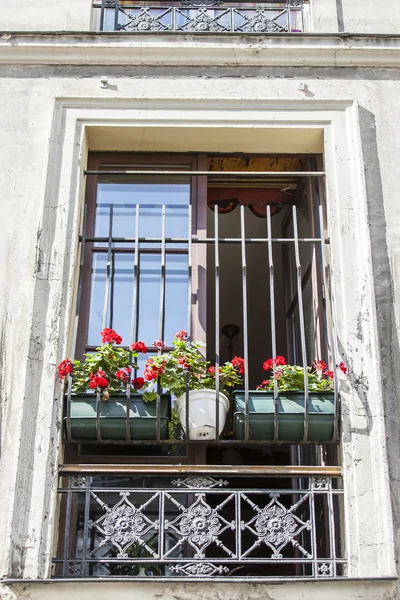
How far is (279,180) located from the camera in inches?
312

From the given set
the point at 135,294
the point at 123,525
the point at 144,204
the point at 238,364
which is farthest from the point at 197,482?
the point at 144,204

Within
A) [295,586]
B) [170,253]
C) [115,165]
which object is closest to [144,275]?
[170,253]

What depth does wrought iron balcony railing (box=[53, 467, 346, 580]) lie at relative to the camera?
18.5ft

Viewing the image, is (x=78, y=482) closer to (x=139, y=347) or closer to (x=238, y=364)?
(x=139, y=347)

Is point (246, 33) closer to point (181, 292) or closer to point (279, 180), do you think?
point (279, 180)

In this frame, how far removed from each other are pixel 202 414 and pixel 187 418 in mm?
108

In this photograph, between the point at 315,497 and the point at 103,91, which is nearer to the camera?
the point at 315,497

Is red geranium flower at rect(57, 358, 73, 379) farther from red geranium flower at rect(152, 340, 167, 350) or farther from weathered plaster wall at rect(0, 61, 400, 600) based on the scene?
red geranium flower at rect(152, 340, 167, 350)

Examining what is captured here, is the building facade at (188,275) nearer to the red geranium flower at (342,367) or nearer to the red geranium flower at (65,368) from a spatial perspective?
the red geranium flower at (342,367)

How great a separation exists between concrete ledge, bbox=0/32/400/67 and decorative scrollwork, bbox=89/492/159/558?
3.35 m

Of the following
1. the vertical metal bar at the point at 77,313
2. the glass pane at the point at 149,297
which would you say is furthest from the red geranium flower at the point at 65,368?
the glass pane at the point at 149,297

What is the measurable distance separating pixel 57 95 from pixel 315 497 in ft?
11.2

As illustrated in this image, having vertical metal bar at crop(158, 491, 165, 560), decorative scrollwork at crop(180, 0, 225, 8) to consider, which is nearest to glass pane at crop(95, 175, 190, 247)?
decorative scrollwork at crop(180, 0, 225, 8)

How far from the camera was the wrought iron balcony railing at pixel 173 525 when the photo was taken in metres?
5.65
